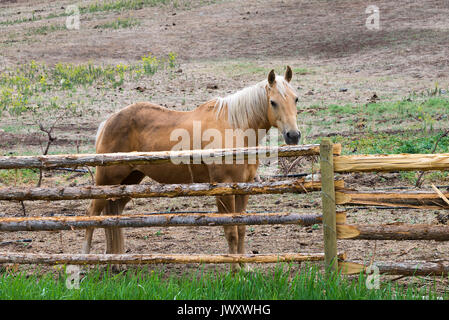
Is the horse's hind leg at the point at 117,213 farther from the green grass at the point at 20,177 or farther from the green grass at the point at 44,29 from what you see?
the green grass at the point at 44,29

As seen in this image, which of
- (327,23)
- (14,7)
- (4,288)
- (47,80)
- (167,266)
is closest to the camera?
(4,288)

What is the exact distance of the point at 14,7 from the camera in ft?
108

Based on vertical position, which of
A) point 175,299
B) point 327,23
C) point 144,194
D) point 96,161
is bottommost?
point 175,299

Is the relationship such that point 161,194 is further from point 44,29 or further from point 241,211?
point 44,29

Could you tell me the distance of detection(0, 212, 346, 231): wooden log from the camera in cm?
496

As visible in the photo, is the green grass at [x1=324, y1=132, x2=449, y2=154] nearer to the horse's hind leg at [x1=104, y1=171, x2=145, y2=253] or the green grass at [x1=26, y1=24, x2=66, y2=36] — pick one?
the horse's hind leg at [x1=104, y1=171, x2=145, y2=253]

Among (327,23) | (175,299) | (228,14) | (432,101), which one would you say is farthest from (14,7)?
(175,299)

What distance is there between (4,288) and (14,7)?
3159cm

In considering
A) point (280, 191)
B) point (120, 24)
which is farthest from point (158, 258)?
point (120, 24)

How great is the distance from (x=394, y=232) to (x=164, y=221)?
6.78ft

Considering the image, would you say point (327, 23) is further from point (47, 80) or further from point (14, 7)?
point (14, 7)

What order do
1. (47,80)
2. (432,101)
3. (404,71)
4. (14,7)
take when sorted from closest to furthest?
A: (432,101), (404,71), (47,80), (14,7)

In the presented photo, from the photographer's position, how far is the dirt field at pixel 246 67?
294 inches

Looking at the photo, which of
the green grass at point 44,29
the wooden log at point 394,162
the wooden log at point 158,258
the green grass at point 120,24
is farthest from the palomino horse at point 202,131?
the green grass at point 44,29
